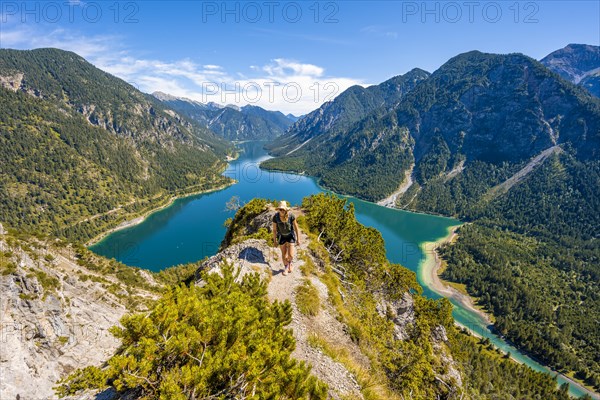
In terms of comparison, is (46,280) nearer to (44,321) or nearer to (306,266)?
(44,321)

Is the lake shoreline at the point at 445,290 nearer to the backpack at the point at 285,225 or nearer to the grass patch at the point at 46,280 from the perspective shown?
the backpack at the point at 285,225

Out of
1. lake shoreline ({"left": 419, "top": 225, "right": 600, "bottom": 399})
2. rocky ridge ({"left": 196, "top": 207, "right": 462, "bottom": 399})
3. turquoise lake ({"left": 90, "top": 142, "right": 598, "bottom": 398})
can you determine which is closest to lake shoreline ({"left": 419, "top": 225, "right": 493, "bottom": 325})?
lake shoreline ({"left": 419, "top": 225, "right": 600, "bottom": 399})

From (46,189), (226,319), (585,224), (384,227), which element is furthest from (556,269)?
(46,189)

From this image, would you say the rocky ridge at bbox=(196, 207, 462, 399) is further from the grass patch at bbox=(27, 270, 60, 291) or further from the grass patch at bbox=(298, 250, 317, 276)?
the grass patch at bbox=(27, 270, 60, 291)

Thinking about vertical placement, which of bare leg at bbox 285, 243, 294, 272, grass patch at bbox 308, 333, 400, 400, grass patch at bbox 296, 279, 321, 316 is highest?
bare leg at bbox 285, 243, 294, 272

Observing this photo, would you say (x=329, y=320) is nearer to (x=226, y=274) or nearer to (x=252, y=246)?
(x=226, y=274)

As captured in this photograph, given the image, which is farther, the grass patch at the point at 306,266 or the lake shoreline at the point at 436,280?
the lake shoreline at the point at 436,280

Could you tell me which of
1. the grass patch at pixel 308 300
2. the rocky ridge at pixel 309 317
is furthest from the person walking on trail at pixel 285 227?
the rocky ridge at pixel 309 317

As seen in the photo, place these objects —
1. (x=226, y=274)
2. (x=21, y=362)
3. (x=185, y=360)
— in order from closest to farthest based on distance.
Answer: (x=185, y=360), (x=226, y=274), (x=21, y=362)

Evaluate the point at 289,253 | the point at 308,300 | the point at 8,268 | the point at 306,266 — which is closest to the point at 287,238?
the point at 289,253
